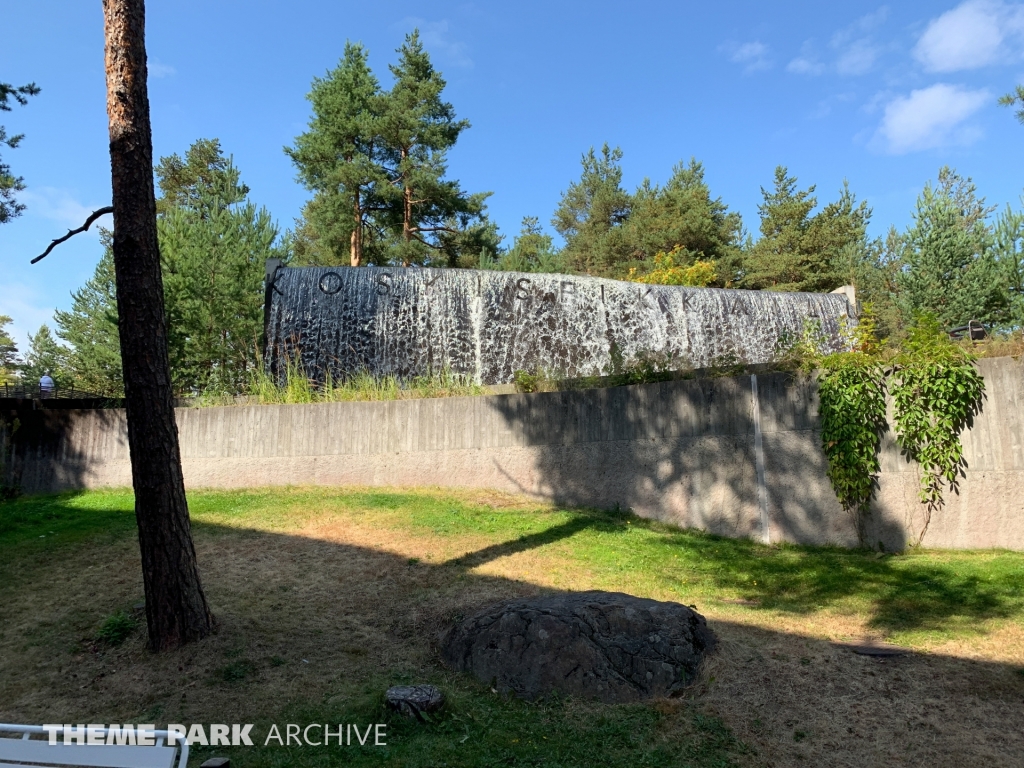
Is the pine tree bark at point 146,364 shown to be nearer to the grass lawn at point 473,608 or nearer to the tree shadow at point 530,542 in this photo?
the grass lawn at point 473,608

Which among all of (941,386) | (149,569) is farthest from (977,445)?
(149,569)

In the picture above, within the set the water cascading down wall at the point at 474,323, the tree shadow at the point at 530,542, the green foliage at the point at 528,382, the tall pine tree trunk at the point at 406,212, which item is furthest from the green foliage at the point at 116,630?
the tall pine tree trunk at the point at 406,212

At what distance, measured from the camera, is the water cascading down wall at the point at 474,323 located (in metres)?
14.6

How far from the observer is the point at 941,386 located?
8172 millimetres

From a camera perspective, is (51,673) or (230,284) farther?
(230,284)

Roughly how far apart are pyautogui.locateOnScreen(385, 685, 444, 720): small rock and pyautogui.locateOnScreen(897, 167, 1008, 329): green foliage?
2138 cm

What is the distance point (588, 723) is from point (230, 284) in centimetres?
1788

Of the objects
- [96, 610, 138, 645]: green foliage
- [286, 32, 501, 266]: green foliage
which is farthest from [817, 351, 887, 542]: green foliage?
[286, 32, 501, 266]: green foliage

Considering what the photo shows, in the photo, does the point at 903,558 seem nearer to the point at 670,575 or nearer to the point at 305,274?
the point at 670,575

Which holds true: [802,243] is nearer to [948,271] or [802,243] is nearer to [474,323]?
[948,271]

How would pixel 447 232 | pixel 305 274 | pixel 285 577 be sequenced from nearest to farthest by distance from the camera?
pixel 285 577 → pixel 305 274 → pixel 447 232

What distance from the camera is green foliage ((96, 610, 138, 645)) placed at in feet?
18.3

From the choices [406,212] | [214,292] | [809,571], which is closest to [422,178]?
[406,212]

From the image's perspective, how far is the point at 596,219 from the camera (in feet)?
140
